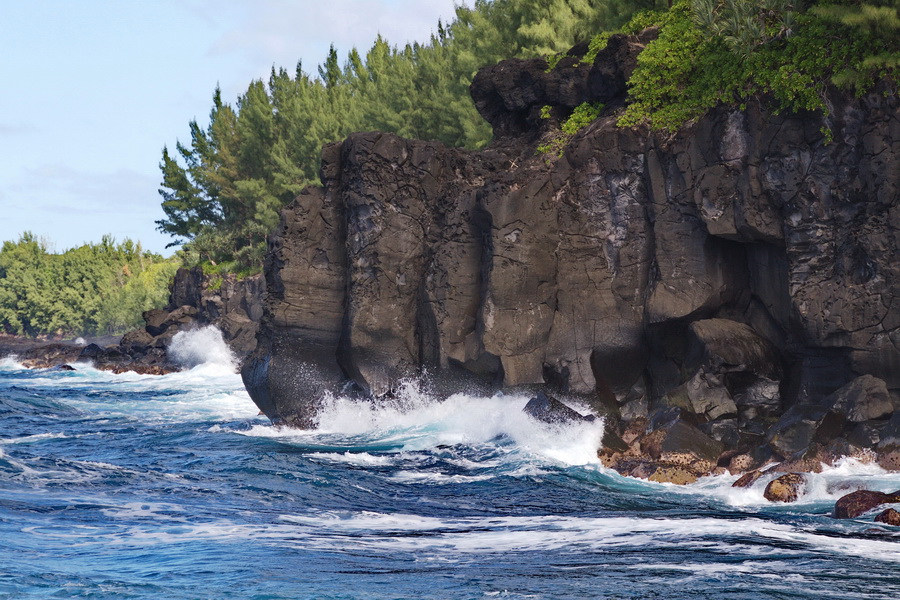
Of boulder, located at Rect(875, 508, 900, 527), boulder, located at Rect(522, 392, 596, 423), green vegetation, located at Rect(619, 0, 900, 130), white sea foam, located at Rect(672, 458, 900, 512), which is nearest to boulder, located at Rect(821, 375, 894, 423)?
white sea foam, located at Rect(672, 458, 900, 512)

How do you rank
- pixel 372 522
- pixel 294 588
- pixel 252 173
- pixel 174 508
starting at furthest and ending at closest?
pixel 252 173
pixel 174 508
pixel 372 522
pixel 294 588

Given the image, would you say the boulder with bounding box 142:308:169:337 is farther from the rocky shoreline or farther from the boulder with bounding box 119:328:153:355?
the rocky shoreline

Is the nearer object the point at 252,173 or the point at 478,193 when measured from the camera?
the point at 478,193

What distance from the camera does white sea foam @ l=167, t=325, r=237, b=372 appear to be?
55.3 metres

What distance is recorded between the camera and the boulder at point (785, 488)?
1432 cm

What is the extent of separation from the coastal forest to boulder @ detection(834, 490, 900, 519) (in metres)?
7.96

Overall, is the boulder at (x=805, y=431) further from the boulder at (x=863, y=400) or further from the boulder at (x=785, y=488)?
the boulder at (x=785, y=488)

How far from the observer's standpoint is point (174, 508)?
15031mm

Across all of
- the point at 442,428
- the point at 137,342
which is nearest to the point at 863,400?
the point at 442,428

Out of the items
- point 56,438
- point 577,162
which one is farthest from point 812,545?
point 56,438

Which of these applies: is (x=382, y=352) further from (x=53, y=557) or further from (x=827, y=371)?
(x=53, y=557)

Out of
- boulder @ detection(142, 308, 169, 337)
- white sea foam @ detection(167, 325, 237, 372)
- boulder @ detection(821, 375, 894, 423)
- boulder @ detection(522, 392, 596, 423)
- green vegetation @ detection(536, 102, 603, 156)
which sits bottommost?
boulder @ detection(522, 392, 596, 423)

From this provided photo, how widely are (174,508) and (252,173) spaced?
5249 cm

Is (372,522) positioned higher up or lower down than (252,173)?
lower down
